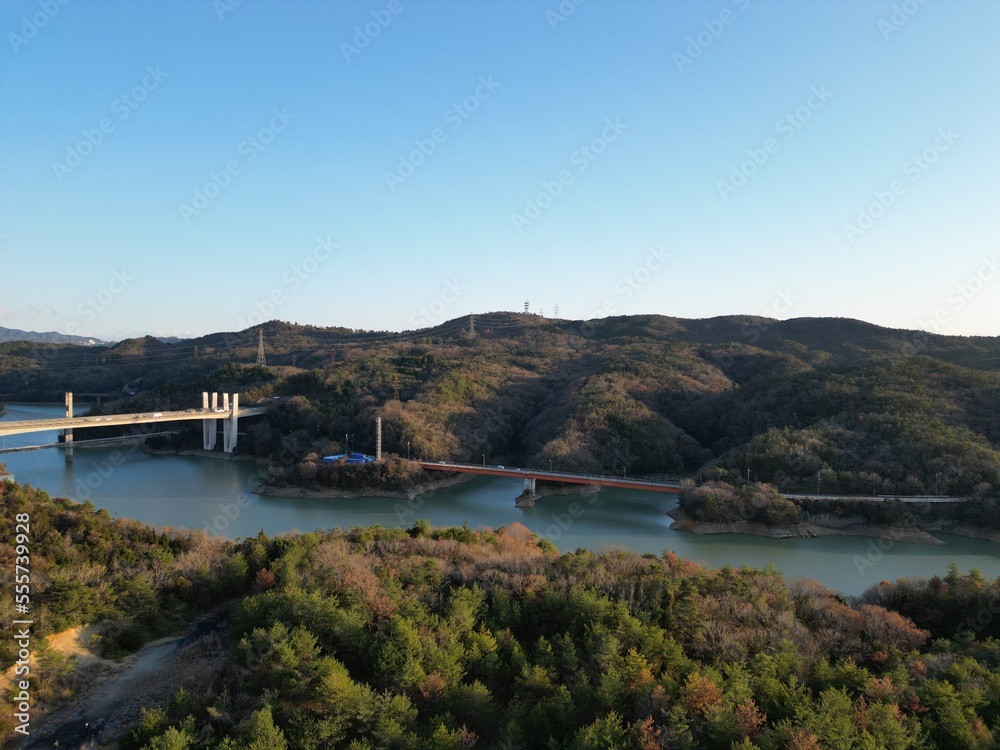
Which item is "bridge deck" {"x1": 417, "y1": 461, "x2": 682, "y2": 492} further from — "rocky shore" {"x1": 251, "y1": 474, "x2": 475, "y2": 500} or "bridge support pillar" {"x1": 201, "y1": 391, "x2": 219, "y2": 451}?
"bridge support pillar" {"x1": 201, "y1": 391, "x2": 219, "y2": 451}

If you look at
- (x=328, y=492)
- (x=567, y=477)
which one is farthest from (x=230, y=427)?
(x=567, y=477)

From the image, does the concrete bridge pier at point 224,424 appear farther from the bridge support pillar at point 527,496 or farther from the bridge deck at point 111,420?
the bridge support pillar at point 527,496

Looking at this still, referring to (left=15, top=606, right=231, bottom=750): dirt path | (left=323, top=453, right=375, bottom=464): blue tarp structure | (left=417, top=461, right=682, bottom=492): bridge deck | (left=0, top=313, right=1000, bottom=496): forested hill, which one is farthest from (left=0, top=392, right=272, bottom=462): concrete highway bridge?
(left=15, top=606, right=231, bottom=750): dirt path

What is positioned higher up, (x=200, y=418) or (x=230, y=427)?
(x=200, y=418)

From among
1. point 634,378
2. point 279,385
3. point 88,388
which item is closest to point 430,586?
point 634,378

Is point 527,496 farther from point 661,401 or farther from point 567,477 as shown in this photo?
point 661,401
